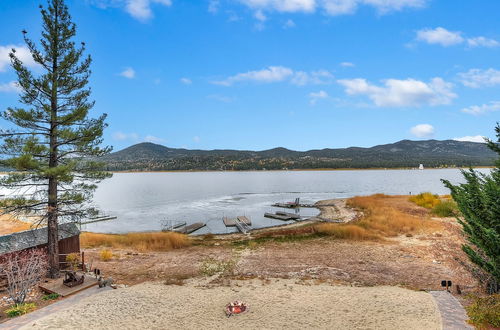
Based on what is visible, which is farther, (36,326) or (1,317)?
(1,317)

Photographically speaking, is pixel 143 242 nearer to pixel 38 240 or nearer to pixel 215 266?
pixel 215 266

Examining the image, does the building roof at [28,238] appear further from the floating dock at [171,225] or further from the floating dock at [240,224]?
Result: the floating dock at [240,224]

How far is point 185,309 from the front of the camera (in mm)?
11500

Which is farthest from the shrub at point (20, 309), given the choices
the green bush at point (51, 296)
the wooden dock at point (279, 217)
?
the wooden dock at point (279, 217)

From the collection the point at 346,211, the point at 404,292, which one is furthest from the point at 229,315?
the point at 346,211

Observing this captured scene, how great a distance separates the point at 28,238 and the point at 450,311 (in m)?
18.9

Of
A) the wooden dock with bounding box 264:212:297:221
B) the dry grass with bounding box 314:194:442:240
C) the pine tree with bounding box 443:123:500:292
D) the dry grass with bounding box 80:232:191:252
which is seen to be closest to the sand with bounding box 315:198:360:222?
the wooden dock with bounding box 264:212:297:221

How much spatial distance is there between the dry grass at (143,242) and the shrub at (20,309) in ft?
41.2

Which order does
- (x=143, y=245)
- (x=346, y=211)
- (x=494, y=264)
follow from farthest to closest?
(x=346, y=211)
(x=143, y=245)
(x=494, y=264)

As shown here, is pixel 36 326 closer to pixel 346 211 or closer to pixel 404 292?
pixel 404 292

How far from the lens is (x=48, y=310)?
37.6 feet

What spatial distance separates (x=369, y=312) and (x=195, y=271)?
32.1 feet

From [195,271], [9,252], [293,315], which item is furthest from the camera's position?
[195,271]

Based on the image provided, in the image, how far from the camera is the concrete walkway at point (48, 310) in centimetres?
1025
